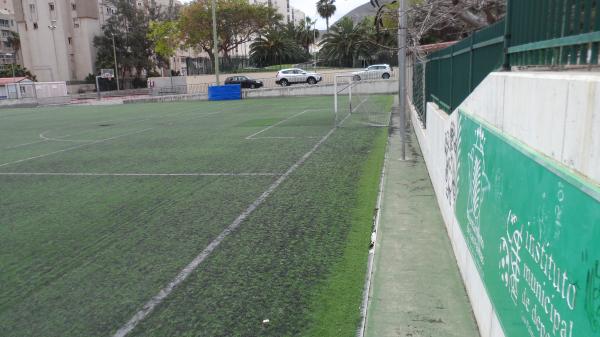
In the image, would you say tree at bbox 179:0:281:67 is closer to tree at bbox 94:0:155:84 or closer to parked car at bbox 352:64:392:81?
tree at bbox 94:0:155:84

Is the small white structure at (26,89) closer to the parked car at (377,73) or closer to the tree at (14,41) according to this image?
the parked car at (377,73)

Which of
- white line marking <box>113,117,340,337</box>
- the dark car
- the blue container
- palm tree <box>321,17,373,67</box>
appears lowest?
white line marking <box>113,117,340,337</box>

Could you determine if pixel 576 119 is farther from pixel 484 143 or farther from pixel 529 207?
pixel 484 143

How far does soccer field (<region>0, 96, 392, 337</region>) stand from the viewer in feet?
13.4

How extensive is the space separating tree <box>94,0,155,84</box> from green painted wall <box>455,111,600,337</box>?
7529 cm

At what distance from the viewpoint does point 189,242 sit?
5.86 meters

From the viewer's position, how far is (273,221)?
6.50 m

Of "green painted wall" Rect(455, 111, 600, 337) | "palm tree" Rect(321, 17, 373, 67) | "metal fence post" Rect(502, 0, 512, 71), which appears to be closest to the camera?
"green painted wall" Rect(455, 111, 600, 337)

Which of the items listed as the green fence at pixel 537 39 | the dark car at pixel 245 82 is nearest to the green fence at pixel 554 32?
the green fence at pixel 537 39

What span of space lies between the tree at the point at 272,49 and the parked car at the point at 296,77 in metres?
24.4

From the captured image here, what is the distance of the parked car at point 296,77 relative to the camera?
152 ft

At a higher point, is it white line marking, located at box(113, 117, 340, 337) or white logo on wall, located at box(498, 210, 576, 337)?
white logo on wall, located at box(498, 210, 576, 337)

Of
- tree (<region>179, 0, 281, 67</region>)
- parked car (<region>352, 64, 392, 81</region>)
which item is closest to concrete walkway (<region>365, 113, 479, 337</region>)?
parked car (<region>352, 64, 392, 81</region>)

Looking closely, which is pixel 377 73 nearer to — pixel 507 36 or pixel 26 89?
pixel 26 89
